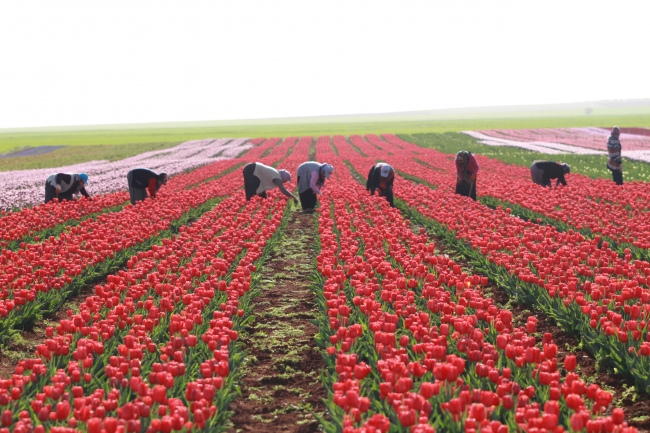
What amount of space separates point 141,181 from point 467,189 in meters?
9.50

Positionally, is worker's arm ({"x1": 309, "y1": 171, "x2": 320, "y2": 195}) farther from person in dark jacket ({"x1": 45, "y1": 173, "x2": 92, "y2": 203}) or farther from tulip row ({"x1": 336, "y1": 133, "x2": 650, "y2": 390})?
person in dark jacket ({"x1": 45, "y1": 173, "x2": 92, "y2": 203})

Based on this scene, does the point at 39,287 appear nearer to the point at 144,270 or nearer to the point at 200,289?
the point at 144,270

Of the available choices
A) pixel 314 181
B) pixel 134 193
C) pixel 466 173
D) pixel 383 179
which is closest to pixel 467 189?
pixel 466 173

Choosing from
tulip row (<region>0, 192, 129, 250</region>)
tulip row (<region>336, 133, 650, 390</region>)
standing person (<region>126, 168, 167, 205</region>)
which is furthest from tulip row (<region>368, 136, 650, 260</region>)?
tulip row (<region>0, 192, 129, 250</region>)

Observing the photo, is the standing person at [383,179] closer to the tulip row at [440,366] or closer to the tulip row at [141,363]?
the tulip row at [141,363]

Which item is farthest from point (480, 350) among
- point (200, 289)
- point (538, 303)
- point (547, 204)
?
point (547, 204)

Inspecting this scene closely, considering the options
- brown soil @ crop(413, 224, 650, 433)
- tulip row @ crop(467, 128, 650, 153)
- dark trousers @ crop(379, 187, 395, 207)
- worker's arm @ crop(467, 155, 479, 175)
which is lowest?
tulip row @ crop(467, 128, 650, 153)

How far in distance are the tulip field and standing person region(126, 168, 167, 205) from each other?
3063mm

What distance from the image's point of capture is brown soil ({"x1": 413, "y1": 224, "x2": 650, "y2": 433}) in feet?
18.4

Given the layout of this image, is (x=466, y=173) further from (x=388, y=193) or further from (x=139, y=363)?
(x=139, y=363)

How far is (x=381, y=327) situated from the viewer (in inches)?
259

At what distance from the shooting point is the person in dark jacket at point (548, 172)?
68.6ft

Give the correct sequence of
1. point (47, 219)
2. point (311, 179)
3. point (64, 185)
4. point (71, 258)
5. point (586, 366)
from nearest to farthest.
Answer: point (586, 366)
point (71, 258)
point (47, 219)
point (311, 179)
point (64, 185)

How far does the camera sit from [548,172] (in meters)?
21.1
